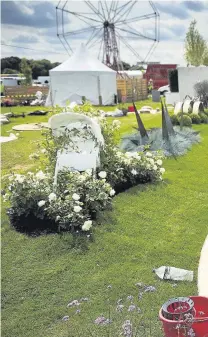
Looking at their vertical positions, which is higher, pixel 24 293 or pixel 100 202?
pixel 100 202

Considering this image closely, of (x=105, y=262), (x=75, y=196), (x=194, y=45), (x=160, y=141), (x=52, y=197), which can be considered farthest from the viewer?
(x=194, y=45)

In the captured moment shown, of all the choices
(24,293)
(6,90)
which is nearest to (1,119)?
(6,90)

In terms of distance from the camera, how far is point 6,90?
89.0 ft

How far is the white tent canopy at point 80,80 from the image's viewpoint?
2259 centimetres

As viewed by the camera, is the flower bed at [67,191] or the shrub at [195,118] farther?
the shrub at [195,118]

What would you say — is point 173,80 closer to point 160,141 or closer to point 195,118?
point 195,118

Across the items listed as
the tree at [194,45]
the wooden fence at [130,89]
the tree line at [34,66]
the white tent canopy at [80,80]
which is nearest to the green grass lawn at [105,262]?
the white tent canopy at [80,80]

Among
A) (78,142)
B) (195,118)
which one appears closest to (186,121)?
(195,118)

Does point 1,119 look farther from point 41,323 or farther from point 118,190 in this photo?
point 41,323

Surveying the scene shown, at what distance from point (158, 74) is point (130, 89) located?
1320cm

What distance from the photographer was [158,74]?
39.2 metres

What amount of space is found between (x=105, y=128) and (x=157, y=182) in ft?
4.24

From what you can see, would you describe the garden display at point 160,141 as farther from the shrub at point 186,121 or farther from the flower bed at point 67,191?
the shrub at point 186,121

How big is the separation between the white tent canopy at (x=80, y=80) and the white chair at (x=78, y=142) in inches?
625
